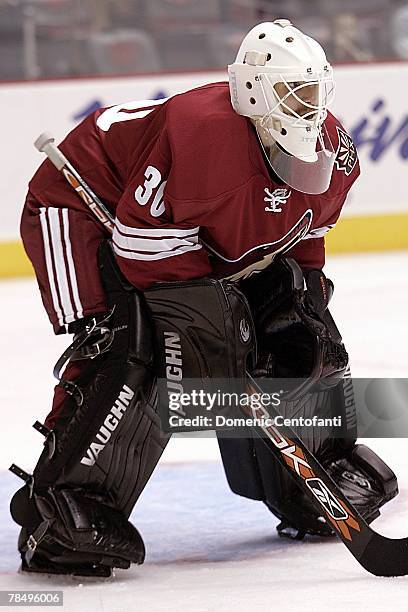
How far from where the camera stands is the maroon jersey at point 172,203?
2227 millimetres

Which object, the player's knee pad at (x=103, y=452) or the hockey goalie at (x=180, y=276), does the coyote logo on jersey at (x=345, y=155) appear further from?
the player's knee pad at (x=103, y=452)

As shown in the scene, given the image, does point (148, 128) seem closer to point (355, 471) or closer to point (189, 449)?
point (355, 471)

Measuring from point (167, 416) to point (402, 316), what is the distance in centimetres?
221

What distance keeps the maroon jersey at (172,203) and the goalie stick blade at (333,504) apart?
0.86 feet

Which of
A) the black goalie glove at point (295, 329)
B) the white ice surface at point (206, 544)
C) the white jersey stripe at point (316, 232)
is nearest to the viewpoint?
the white ice surface at point (206, 544)

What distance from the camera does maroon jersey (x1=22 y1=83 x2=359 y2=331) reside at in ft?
7.30

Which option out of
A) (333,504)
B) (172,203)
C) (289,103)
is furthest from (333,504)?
(289,103)

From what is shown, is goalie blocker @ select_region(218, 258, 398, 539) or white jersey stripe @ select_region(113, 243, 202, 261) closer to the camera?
white jersey stripe @ select_region(113, 243, 202, 261)

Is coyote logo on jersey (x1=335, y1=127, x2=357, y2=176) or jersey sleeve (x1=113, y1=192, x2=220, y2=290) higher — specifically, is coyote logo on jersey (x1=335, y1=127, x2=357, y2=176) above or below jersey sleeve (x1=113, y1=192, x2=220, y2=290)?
above

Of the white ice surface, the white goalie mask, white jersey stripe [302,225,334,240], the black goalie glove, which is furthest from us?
white jersey stripe [302,225,334,240]

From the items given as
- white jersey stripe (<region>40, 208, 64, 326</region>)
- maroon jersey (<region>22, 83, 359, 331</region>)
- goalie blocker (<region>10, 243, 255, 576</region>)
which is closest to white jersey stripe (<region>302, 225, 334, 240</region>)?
maroon jersey (<region>22, 83, 359, 331</region>)

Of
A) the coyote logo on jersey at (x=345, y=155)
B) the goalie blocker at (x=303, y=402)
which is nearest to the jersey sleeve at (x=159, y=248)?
the goalie blocker at (x=303, y=402)

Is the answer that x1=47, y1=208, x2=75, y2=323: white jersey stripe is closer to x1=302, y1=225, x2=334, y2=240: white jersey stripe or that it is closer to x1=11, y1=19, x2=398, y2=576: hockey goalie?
x1=11, y1=19, x2=398, y2=576: hockey goalie

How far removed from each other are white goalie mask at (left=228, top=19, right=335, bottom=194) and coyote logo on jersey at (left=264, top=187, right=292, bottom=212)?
0.04 meters
